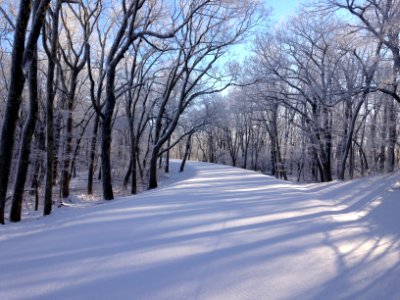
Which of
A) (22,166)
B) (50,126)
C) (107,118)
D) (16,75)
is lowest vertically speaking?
(22,166)

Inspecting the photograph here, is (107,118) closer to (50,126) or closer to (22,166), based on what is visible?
(50,126)

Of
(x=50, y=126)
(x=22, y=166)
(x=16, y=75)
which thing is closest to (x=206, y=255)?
(x=16, y=75)

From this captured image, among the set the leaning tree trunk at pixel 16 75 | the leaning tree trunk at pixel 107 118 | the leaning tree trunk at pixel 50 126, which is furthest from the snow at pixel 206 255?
the leaning tree trunk at pixel 107 118

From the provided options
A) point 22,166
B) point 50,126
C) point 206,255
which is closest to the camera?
point 206,255

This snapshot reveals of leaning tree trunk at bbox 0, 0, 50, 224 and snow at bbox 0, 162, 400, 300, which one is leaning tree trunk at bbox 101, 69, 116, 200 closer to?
leaning tree trunk at bbox 0, 0, 50, 224

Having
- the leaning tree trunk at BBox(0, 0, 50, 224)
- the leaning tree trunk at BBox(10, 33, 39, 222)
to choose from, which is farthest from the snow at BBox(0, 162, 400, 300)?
the leaning tree trunk at BBox(10, 33, 39, 222)

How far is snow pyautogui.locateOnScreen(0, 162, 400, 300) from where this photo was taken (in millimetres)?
2973

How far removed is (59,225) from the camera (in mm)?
5535

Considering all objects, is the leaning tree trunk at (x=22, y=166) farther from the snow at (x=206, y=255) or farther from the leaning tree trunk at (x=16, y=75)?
the snow at (x=206, y=255)

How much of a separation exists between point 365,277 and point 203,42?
14991 mm

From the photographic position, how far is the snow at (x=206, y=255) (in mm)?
2973

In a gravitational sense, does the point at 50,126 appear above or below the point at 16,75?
below

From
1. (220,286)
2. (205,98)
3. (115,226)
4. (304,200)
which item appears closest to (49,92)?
(115,226)

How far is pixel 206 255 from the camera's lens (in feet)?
12.6
